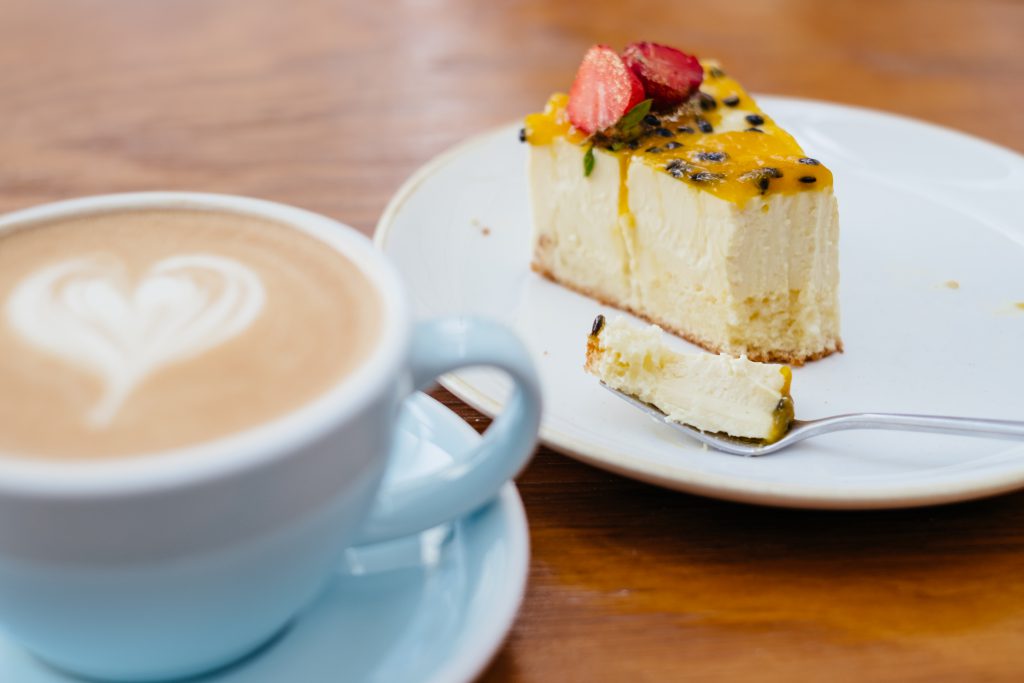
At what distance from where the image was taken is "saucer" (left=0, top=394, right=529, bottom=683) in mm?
763

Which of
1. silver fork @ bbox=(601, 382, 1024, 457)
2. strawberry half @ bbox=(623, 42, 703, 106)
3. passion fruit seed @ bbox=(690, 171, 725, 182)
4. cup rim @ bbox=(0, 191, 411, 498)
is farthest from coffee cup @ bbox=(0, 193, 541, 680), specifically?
strawberry half @ bbox=(623, 42, 703, 106)

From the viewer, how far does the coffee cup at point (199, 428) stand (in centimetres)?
65

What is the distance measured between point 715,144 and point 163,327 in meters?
0.97

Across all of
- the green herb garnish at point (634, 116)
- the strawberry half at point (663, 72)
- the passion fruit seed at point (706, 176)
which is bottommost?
the passion fruit seed at point (706, 176)

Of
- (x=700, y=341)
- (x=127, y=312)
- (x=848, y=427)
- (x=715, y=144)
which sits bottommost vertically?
(x=700, y=341)

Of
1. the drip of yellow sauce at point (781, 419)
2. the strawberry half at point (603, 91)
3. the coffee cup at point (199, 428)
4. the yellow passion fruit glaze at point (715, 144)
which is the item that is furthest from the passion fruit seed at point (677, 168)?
the coffee cup at point (199, 428)

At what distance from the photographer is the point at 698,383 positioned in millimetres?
1203

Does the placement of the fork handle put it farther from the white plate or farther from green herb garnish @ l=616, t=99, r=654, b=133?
green herb garnish @ l=616, t=99, r=654, b=133

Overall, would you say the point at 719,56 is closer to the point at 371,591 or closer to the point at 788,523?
the point at 788,523

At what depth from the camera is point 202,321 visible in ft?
2.57

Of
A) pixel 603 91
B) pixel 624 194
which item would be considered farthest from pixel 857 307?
pixel 603 91

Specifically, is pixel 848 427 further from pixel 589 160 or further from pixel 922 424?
pixel 589 160

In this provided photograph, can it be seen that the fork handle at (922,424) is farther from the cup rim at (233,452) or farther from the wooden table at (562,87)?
the cup rim at (233,452)

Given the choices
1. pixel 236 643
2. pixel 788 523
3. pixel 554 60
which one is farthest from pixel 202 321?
pixel 554 60
